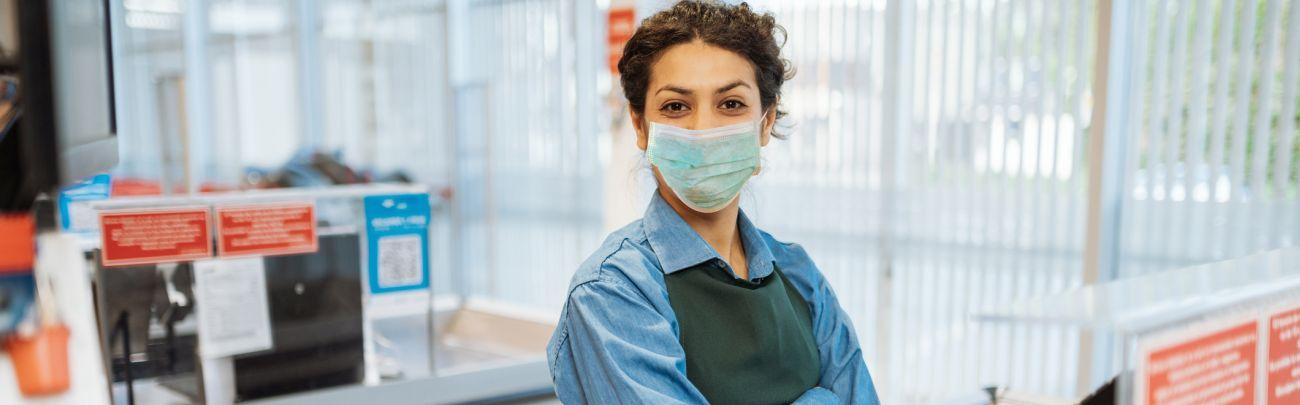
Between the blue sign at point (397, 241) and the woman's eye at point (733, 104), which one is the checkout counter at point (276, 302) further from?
the woman's eye at point (733, 104)

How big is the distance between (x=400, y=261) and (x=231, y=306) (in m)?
0.44

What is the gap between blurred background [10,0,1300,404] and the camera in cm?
300

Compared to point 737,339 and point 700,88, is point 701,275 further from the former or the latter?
point 700,88

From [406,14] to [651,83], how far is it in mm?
5945

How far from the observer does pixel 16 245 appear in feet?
2.13

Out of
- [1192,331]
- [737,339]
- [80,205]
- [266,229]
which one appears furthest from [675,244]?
[80,205]

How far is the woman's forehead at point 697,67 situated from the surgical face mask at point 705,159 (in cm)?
7

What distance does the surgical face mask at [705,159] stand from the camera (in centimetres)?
130

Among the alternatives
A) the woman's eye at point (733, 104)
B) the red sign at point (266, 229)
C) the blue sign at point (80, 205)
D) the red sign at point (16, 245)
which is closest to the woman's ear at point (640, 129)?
the woman's eye at point (733, 104)

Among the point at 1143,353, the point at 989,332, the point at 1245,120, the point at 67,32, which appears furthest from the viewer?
the point at 989,332

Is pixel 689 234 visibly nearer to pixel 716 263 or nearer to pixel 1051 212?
pixel 716 263

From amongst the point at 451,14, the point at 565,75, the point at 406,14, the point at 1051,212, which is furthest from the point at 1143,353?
the point at 406,14

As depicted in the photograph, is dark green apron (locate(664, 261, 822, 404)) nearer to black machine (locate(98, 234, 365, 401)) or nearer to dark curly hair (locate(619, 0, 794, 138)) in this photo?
dark curly hair (locate(619, 0, 794, 138))

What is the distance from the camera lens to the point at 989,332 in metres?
3.45
